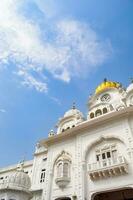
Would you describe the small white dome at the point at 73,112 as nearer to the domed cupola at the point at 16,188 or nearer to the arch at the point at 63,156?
the arch at the point at 63,156

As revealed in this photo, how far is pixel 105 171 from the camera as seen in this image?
65.6ft

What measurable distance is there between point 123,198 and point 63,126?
1161cm

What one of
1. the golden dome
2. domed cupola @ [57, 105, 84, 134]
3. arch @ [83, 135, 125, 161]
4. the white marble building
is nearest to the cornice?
the white marble building

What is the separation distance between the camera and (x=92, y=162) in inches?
869

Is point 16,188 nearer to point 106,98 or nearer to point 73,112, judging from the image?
point 73,112

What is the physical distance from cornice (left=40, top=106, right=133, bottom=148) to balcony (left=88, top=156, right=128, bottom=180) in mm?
4098

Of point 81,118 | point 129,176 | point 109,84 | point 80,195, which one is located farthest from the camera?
point 109,84

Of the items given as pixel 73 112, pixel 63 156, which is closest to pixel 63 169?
pixel 63 156

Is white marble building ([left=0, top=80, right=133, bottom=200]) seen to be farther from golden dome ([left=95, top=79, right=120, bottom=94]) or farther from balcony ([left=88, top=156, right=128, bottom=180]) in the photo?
golden dome ([left=95, top=79, right=120, bottom=94])

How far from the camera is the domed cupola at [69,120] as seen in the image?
29.4m

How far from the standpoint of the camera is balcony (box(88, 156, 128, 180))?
19.3 m

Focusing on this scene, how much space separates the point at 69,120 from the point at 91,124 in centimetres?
654

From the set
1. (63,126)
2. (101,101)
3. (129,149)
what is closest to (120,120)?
(129,149)

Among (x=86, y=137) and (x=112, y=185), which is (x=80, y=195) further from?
(x=86, y=137)
